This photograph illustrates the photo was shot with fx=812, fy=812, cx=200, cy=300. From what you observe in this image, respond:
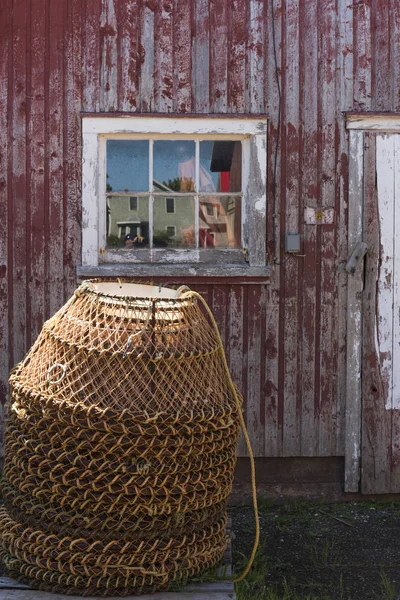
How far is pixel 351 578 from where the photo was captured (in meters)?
4.54

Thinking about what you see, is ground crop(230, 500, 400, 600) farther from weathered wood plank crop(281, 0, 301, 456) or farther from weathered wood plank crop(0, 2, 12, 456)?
weathered wood plank crop(0, 2, 12, 456)

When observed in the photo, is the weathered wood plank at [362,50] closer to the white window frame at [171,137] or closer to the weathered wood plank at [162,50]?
the white window frame at [171,137]

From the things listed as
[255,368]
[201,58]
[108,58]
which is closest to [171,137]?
[201,58]

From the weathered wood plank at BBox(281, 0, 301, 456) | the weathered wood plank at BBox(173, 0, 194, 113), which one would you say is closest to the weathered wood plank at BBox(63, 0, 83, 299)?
the weathered wood plank at BBox(173, 0, 194, 113)

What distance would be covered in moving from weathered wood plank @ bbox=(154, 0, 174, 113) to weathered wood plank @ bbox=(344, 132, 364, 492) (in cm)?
133

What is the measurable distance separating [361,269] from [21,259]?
235 cm

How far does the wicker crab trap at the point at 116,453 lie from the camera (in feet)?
11.4

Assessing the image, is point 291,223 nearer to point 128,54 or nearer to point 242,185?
point 242,185

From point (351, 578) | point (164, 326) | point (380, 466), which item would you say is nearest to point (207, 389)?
point (164, 326)

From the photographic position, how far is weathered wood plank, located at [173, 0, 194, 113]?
18.1 ft

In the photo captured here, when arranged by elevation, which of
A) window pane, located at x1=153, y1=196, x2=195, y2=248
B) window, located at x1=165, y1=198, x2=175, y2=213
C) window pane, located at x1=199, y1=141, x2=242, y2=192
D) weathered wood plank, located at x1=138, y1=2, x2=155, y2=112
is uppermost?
weathered wood plank, located at x1=138, y1=2, x2=155, y2=112

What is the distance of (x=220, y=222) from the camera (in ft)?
18.7

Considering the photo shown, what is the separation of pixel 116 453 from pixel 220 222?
102 inches

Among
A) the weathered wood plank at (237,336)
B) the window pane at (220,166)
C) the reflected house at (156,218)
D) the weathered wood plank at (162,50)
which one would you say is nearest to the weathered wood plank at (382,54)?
the window pane at (220,166)
